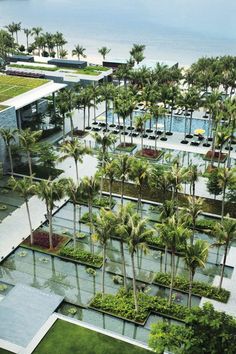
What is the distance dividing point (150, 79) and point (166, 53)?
7099 centimetres

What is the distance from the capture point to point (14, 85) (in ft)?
246

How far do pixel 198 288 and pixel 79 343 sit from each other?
12.6 m

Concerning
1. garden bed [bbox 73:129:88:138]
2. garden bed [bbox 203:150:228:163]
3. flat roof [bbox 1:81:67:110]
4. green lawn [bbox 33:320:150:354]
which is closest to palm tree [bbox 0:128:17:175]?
flat roof [bbox 1:81:67:110]

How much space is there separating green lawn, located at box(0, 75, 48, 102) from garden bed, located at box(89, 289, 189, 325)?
1552 inches

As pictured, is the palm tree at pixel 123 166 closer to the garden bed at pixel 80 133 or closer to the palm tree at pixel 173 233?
the palm tree at pixel 173 233

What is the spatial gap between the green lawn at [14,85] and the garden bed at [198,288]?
39.3 m

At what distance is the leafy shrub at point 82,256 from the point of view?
43.9 m

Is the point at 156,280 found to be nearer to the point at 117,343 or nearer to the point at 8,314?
the point at 117,343

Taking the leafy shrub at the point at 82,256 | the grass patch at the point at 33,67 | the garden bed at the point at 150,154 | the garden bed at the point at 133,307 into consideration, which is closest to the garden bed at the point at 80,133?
the garden bed at the point at 150,154

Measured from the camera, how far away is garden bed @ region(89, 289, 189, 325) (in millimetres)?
37250

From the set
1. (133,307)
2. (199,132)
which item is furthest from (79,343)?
(199,132)

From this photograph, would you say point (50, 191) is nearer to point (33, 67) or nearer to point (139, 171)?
point (139, 171)

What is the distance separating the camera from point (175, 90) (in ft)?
237

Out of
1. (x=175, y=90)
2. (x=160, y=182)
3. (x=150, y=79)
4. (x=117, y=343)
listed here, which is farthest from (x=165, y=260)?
(x=150, y=79)
